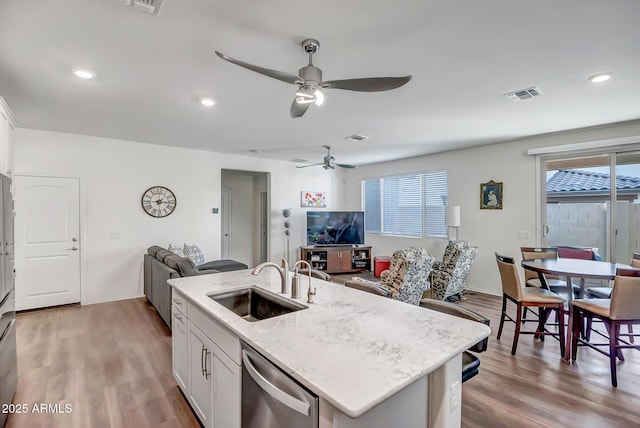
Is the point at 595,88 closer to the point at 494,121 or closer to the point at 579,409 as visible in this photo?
the point at 494,121

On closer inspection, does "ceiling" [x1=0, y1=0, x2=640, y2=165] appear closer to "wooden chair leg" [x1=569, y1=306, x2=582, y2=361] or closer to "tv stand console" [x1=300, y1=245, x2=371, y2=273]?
"wooden chair leg" [x1=569, y1=306, x2=582, y2=361]

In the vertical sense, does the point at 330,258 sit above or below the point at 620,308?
below

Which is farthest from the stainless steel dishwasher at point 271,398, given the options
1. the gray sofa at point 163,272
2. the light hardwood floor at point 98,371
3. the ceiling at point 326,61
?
the gray sofa at point 163,272

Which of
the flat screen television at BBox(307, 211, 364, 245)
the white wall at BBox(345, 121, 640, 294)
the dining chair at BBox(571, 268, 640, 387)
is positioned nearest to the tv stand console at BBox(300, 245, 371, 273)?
the flat screen television at BBox(307, 211, 364, 245)

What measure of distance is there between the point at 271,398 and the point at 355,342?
43 cm

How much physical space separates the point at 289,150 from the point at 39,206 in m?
3.98

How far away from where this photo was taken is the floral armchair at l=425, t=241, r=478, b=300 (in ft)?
14.5

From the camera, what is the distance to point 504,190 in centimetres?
521

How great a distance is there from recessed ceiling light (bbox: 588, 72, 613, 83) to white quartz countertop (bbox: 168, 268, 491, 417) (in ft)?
8.79

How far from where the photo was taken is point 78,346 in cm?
331

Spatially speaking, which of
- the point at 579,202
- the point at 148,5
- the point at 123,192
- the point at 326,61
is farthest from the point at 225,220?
the point at 579,202

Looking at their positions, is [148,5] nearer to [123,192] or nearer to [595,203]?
[123,192]

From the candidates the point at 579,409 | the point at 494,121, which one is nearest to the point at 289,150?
the point at 494,121

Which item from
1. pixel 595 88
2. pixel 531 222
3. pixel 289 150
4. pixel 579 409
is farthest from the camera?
pixel 289 150
